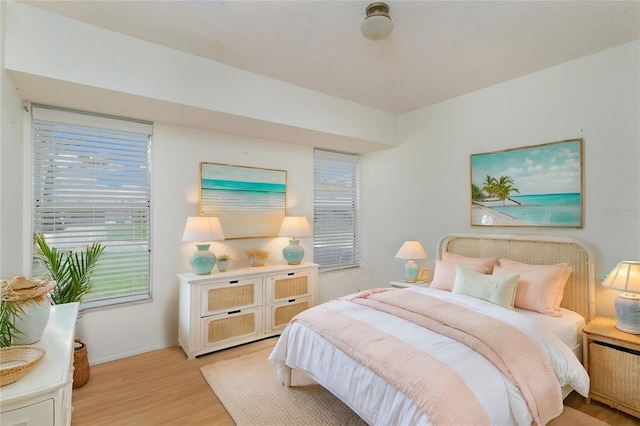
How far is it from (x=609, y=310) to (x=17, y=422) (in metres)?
3.71

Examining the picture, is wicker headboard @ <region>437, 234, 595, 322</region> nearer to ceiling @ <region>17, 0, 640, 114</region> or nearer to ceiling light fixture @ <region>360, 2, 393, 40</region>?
ceiling @ <region>17, 0, 640, 114</region>

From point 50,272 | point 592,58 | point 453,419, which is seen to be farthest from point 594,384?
point 50,272

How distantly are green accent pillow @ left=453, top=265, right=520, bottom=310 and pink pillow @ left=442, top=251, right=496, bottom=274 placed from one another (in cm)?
28

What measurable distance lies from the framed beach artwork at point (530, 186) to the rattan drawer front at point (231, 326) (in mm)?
2618

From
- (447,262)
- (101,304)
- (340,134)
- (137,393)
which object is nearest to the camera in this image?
(137,393)

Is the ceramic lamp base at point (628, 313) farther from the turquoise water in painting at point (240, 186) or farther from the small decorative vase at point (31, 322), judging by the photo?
the small decorative vase at point (31, 322)

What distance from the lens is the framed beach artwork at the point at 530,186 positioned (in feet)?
9.00

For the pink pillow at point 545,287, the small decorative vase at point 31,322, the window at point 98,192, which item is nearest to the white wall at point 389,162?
the window at point 98,192

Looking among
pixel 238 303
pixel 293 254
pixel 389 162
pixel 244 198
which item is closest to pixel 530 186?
pixel 389 162

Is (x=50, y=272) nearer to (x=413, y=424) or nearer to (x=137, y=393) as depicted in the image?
(x=137, y=393)

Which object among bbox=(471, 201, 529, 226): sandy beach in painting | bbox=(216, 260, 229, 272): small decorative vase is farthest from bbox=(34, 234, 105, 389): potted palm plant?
bbox=(471, 201, 529, 226): sandy beach in painting

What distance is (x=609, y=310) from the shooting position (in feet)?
8.37

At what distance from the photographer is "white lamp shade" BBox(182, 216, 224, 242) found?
306 centimetres

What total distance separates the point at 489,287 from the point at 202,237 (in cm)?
264
